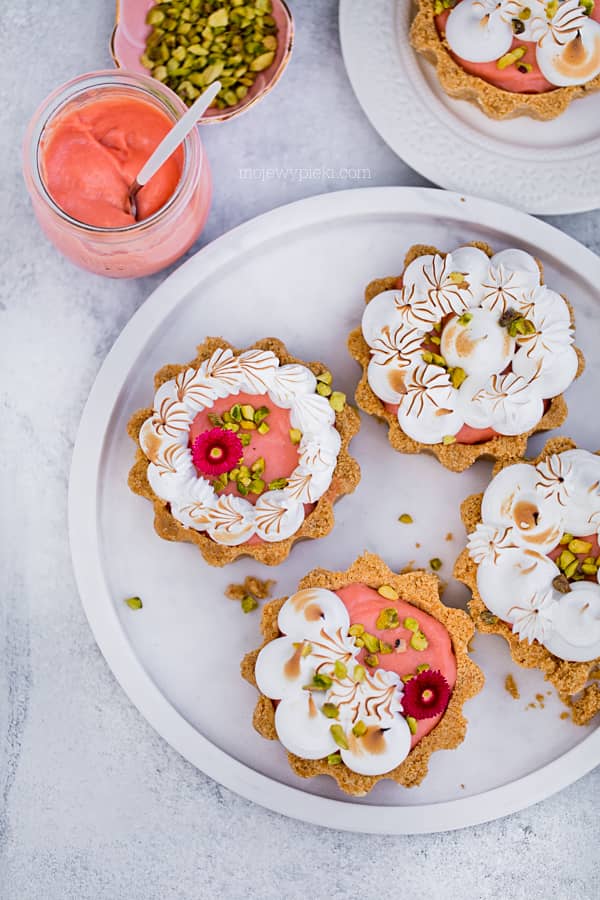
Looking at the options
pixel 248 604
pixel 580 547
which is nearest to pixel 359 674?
pixel 248 604

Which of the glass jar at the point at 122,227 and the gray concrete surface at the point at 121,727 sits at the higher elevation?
the glass jar at the point at 122,227

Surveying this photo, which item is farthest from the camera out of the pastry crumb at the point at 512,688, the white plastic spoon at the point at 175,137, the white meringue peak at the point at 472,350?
the pastry crumb at the point at 512,688

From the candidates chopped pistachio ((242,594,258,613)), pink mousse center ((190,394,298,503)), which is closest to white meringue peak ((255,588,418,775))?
chopped pistachio ((242,594,258,613))

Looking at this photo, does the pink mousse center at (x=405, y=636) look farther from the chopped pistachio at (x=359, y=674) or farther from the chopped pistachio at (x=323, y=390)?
the chopped pistachio at (x=323, y=390)

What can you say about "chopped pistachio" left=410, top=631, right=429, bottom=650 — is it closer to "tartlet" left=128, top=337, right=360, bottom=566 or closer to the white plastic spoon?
"tartlet" left=128, top=337, right=360, bottom=566

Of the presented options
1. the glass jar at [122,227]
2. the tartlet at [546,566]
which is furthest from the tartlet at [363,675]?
the glass jar at [122,227]

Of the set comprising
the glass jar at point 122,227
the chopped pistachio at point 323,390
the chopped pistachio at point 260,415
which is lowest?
the chopped pistachio at point 260,415

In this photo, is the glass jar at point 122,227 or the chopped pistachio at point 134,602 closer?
the glass jar at point 122,227
